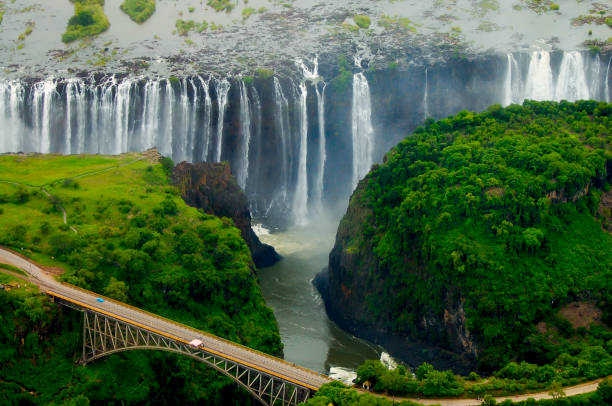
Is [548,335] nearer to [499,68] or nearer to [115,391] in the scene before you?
[115,391]

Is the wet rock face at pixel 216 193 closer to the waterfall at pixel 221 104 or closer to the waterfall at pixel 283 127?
the waterfall at pixel 221 104

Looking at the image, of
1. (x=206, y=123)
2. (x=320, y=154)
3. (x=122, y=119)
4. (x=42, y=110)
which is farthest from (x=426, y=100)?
(x=42, y=110)

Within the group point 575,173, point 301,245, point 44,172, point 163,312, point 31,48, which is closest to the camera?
point 163,312

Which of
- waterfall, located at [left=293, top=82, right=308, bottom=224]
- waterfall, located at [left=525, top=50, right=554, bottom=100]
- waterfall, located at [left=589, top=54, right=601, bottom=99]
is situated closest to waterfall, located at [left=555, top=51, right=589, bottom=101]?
waterfall, located at [left=589, top=54, right=601, bottom=99]

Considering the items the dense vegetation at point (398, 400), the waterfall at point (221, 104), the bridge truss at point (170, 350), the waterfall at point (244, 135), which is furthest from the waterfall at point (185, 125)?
the dense vegetation at point (398, 400)

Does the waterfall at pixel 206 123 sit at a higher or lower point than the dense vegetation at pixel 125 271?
higher

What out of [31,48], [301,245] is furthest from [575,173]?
[31,48]
